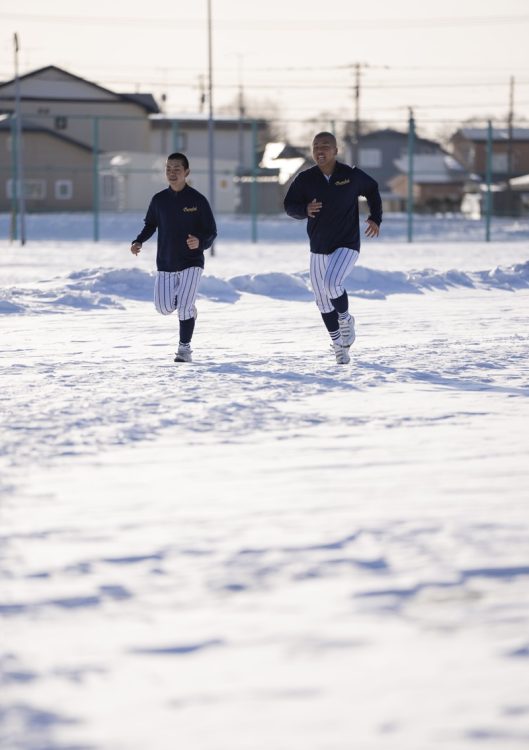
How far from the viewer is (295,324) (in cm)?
1258

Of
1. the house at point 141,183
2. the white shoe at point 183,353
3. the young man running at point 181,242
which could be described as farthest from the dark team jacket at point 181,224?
the house at point 141,183

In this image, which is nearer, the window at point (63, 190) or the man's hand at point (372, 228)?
the man's hand at point (372, 228)

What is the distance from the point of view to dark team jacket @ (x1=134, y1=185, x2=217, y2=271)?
925 centimetres

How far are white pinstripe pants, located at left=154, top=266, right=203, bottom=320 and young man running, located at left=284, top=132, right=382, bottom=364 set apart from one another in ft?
2.85

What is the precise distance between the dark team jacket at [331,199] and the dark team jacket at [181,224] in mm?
622

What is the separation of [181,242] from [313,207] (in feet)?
3.27

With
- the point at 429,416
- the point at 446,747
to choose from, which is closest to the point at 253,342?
the point at 429,416

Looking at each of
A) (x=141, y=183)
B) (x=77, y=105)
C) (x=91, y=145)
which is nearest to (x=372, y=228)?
(x=141, y=183)

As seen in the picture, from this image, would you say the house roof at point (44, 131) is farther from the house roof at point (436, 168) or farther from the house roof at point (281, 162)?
the house roof at point (436, 168)

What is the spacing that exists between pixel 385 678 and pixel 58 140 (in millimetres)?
58545

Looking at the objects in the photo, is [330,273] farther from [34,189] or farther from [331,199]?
[34,189]

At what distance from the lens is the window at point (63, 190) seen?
61.6 metres

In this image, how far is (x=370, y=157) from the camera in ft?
310

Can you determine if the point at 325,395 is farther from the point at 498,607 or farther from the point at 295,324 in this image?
the point at 295,324
